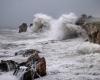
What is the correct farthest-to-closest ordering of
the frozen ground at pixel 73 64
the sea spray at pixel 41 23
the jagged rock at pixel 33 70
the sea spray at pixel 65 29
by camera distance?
the sea spray at pixel 41 23, the sea spray at pixel 65 29, the frozen ground at pixel 73 64, the jagged rock at pixel 33 70

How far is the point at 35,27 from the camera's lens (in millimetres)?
59938

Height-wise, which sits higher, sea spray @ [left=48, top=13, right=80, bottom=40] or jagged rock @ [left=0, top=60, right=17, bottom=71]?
sea spray @ [left=48, top=13, right=80, bottom=40]

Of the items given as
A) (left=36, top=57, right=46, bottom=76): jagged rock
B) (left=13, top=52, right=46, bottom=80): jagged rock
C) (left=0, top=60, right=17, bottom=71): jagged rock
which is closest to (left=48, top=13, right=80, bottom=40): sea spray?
(left=0, top=60, right=17, bottom=71): jagged rock

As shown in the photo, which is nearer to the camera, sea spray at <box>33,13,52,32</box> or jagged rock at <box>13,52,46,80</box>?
jagged rock at <box>13,52,46,80</box>

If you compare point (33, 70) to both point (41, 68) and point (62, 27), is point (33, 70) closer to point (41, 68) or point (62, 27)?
point (41, 68)

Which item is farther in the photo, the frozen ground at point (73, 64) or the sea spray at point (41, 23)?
the sea spray at point (41, 23)

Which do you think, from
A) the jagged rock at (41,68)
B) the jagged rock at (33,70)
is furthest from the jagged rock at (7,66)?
the jagged rock at (41,68)

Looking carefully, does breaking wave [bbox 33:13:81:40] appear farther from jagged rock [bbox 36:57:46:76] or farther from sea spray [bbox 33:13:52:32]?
jagged rock [bbox 36:57:46:76]

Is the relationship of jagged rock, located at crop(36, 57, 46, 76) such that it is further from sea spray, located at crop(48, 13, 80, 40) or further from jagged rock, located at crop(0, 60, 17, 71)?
sea spray, located at crop(48, 13, 80, 40)

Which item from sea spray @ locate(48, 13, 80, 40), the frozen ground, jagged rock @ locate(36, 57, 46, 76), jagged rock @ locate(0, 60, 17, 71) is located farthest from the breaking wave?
jagged rock @ locate(36, 57, 46, 76)

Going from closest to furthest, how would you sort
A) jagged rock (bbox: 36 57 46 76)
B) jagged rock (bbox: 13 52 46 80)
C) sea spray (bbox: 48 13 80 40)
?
jagged rock (bbox: 13 52 46 80)
jagged rock (bbox: 36 57 46 76)
sea spray (bbox: 48 13 80 40)

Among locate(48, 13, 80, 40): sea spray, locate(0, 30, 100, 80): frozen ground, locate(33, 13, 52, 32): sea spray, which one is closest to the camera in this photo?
locate(0, 30, 100, 80): frozen ground

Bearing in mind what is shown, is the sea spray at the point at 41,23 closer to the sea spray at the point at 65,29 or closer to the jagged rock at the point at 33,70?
the sea spray at the point at 65,29

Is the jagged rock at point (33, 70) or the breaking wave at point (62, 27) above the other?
the breaking wave at point (62, 27)
